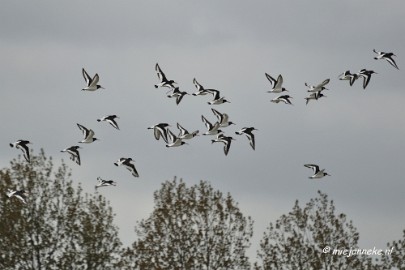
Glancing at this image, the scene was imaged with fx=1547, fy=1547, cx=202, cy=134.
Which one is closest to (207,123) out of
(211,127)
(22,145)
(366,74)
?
(211,127)

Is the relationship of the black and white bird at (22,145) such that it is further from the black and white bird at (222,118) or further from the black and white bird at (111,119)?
the black and white bird at (222,118)

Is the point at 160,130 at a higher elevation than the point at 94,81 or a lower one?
lower

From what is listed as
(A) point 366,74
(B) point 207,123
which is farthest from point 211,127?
(A) point 366,74

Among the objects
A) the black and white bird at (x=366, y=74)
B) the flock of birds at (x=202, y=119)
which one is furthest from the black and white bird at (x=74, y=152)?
the black and white bird at (x=366, y=74)

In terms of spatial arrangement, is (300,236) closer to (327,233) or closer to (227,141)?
(327,233)

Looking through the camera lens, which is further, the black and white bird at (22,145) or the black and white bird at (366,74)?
the black and white bird at (366,74)

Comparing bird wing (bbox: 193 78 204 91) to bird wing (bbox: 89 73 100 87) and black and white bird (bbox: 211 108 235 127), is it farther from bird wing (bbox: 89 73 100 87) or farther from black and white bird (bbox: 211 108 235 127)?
bird wing (bbox: 89 73 100 87)

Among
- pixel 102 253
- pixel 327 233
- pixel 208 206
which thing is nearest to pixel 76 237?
pixel 102 253

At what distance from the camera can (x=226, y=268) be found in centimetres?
9494

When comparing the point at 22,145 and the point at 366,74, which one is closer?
the point at 22,145

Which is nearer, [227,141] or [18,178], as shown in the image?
[227,141]

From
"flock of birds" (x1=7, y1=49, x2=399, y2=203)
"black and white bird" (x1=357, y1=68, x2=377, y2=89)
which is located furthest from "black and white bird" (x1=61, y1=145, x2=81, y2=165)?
"black and white bird" (x1=357, y1=68, x2=377, y2=89)

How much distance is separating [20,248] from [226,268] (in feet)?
41.4

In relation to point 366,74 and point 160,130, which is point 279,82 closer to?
point 366,74
